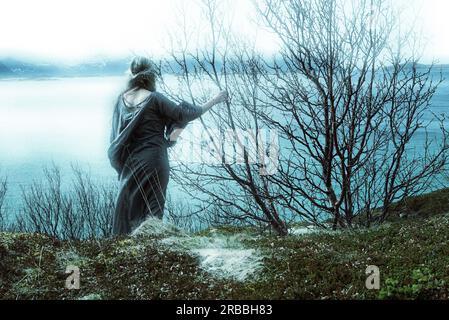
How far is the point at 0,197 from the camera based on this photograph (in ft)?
70.3

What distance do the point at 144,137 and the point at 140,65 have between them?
0.87 meters

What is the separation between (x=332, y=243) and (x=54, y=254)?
125 inches

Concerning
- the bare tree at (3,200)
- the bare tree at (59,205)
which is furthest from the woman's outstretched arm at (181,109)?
the bare tree at (3,200)

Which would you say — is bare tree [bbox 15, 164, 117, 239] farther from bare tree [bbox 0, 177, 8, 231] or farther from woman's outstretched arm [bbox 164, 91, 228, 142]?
woman's outstretched arm [bbox 164, 91, 228, 142]

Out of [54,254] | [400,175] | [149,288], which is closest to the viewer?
[149,288]

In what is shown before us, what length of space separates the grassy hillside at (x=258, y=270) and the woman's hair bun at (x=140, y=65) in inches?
79.5

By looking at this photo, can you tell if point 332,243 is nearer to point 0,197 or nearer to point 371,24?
point 371,24

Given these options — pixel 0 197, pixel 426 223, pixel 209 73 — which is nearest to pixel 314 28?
pixel 209 73

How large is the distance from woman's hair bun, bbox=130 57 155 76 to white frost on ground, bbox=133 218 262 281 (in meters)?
1.83

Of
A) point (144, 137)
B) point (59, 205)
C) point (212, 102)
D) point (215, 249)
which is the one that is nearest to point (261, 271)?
point (215, 249)

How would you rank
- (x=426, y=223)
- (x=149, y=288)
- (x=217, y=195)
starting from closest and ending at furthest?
1. (x=149, y=288)
2. (x=426, y=223)
3. (x=217, y=195)

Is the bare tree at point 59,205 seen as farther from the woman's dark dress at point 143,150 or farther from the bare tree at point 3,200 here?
the woman's dark dress at point 143,150

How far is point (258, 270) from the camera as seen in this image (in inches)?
220

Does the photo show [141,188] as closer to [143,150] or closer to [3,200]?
[143,150]
